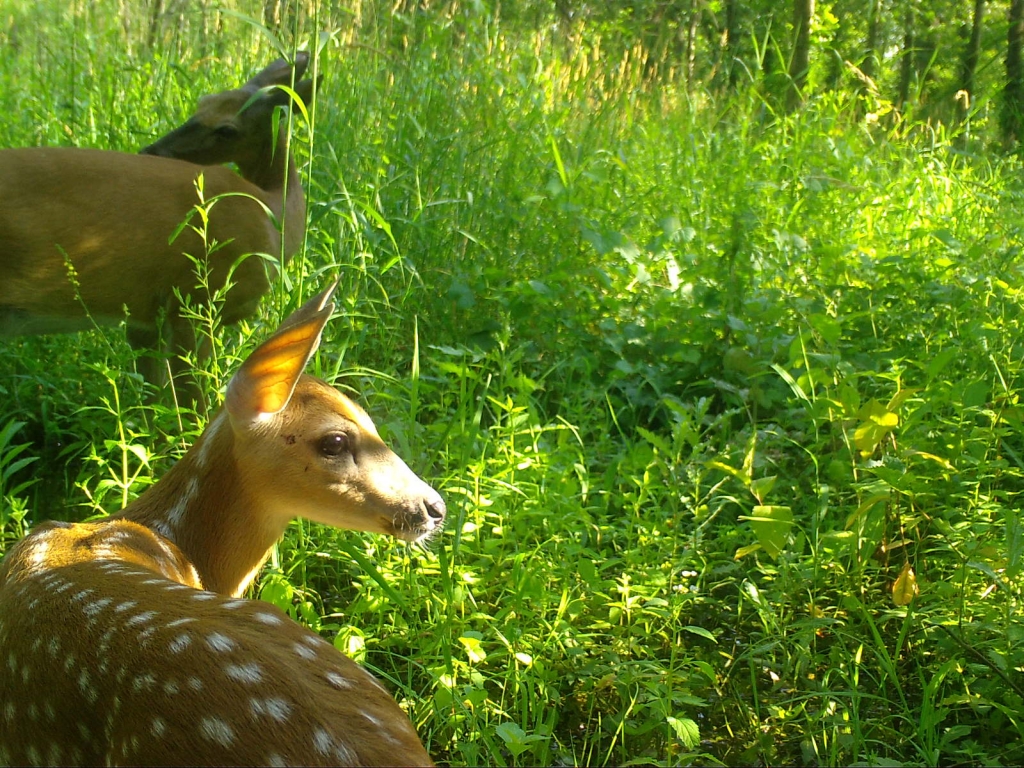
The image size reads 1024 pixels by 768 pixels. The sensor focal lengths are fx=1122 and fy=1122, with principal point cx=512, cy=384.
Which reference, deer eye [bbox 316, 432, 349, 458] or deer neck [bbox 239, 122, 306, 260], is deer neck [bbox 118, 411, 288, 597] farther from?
deer neck [bbox 239, 122, 306, 260]

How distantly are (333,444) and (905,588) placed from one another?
59.5 inches

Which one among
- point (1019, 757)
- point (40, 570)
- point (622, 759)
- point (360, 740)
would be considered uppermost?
point (360, 740)

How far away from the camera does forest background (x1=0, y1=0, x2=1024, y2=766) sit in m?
2.75

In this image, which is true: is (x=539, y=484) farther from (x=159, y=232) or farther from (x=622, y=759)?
(x=159, y=232)

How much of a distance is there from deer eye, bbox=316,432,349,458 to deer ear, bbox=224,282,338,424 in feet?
0.42

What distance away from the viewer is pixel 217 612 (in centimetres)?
180

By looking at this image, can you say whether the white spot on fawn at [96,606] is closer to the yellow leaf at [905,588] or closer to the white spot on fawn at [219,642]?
the white spot on fawn at [219,642]

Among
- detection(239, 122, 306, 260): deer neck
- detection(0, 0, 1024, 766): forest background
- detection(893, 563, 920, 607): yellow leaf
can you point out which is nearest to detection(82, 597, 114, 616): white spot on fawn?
detection(0, 0, 1024, 766): forest background

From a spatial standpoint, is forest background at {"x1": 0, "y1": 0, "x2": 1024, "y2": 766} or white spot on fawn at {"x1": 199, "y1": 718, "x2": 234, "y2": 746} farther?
forest background at {"x1": 0, "y1": 0, "x2": 1024, "y2": 766}

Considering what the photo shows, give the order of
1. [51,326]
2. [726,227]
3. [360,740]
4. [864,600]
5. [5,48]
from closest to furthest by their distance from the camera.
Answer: [360,740] → [864,600] → [51,326] → [726,227] → [5,48]

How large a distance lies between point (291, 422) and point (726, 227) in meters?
3.22

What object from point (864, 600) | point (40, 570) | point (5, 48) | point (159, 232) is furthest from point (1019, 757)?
point (5, 48)

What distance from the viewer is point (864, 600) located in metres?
3.07

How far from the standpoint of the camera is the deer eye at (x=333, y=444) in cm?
271
